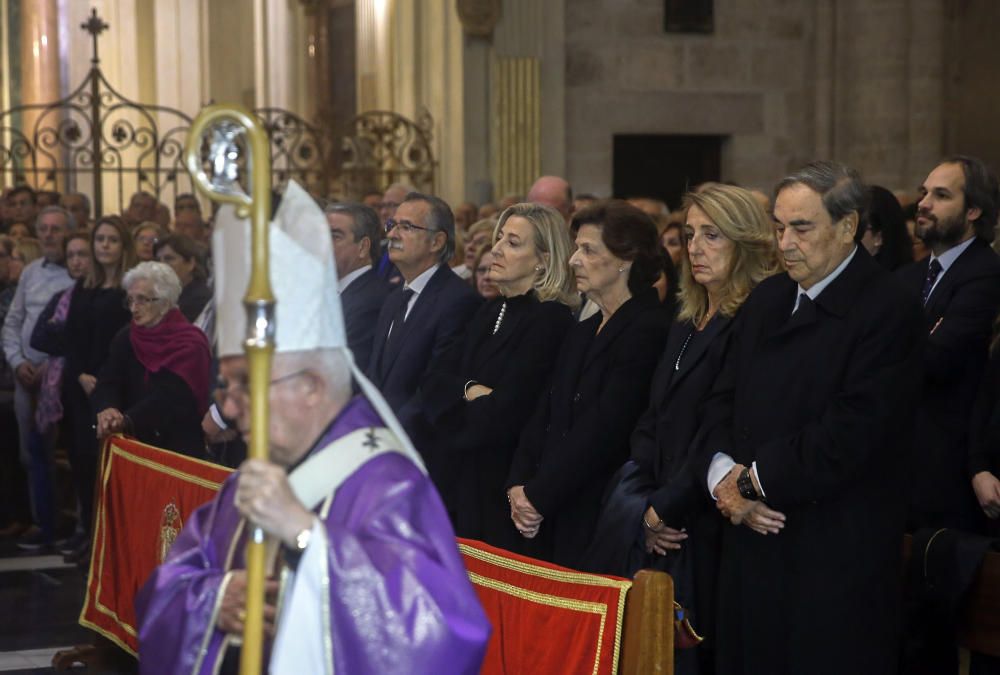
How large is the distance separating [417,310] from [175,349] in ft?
5.48

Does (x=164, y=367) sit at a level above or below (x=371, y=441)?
below

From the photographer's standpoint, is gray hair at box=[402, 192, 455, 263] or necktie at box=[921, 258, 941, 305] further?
gray hair at box=[402, 192, 455, 263]

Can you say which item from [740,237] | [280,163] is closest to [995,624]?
[740,237]

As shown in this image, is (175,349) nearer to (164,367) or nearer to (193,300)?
(164,367)

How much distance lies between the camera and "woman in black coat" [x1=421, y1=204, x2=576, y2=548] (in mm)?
5691

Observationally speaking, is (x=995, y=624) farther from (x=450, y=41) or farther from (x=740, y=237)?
A: (x=450, y=41)

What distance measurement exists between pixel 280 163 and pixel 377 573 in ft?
58.2

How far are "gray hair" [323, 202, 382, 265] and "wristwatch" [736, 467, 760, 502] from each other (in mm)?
2847

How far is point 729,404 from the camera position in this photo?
4793mm

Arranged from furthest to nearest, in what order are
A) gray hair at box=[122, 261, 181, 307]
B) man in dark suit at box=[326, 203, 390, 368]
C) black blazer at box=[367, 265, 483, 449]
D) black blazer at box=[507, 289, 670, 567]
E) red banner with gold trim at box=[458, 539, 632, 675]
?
gray hair at box=[122, 261, 181, 307] < man in dark suit at box=[326, 203, 390, 368] < black blazer at box=[367, 265, 483, 449] < black blazer at box=[507, 289, 670, 567] < red banner with gold trim at box=[458, 539, 632, 675]

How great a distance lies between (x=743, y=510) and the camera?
14.6 ft

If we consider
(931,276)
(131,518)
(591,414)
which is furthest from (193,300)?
(931,276)

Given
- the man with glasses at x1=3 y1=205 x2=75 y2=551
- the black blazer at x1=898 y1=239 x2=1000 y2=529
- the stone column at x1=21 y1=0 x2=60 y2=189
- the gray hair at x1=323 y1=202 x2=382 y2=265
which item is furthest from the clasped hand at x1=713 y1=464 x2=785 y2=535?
the stone column at x1=21 y1=0 x2=60 y2=189

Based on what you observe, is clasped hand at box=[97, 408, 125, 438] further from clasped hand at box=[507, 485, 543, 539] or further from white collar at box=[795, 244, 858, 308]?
white collar at box=[795, 244, 858, 308]
